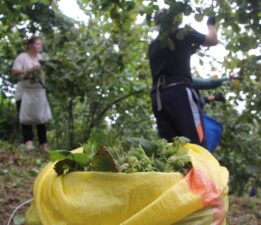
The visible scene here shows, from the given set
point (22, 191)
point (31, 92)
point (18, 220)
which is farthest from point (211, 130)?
point (31, 92)

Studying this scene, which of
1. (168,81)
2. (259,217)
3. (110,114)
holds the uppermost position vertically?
(168,81)

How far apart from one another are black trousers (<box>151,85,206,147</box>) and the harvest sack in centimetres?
230

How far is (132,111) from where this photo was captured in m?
5.99

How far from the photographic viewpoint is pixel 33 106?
5.21 metres

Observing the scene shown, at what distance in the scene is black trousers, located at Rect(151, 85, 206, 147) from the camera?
3084mm

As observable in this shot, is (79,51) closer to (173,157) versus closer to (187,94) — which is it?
(187,94)

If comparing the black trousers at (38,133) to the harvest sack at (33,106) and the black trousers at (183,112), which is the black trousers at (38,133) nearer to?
the harvest sack at (33,106)

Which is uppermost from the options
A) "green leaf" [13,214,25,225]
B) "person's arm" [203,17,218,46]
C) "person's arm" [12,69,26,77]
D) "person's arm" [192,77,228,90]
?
"person's arm" [203,17,218,46]

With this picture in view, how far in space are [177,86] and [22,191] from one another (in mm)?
1283

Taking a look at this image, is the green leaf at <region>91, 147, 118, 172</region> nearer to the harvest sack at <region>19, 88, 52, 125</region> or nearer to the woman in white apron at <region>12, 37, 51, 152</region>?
the woman in white apron at <region>12, 37, 51, 152</region>

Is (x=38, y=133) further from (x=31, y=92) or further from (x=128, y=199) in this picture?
(x=128, y=199)

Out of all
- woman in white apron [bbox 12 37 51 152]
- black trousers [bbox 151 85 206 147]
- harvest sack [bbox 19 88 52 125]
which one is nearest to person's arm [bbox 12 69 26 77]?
woman in white apron [bbox 12 37 51 152]

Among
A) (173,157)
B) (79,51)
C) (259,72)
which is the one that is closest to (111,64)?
(79,51)

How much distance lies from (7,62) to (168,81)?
3.58 m
